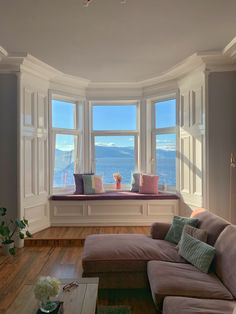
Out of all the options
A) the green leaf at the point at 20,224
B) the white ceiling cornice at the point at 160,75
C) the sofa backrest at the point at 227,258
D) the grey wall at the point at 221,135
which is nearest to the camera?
the sofa backrest at the point at 227,258

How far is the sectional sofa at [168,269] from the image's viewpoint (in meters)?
2.09

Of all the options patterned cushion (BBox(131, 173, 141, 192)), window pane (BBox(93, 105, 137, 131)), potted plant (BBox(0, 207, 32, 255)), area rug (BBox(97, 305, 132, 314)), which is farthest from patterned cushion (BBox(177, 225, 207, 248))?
window pane (BBox(93, 105, 137, 131))

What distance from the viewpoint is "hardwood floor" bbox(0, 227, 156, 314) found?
2.76m

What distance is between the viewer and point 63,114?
219 inches

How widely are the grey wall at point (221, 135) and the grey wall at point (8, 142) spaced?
9.71 feet

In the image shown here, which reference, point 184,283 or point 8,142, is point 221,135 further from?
point 8,142

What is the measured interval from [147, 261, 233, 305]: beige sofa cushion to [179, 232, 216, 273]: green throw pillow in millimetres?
65

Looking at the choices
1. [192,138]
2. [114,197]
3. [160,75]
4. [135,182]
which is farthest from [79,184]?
[160,75]

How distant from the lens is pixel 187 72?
4719 millimetres

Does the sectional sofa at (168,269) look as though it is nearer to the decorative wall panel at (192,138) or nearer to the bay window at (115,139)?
the decorative wall panel at (192,138)

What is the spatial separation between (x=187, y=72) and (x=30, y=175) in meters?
3.10

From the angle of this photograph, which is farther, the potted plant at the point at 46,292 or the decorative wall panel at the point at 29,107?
the decorative wall panel at the point at 29,107

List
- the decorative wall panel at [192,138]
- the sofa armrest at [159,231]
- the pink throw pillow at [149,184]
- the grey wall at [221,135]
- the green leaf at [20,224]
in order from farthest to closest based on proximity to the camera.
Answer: the pink throw pillow at [149,184] < the decorative wall panel at [192,138] < the grey wall at [221,135] < the green leaf at [20,224] < the sofa armrest at [159,231]

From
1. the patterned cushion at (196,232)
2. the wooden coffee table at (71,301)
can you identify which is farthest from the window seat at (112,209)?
the wooden coffee table at (71,301)
